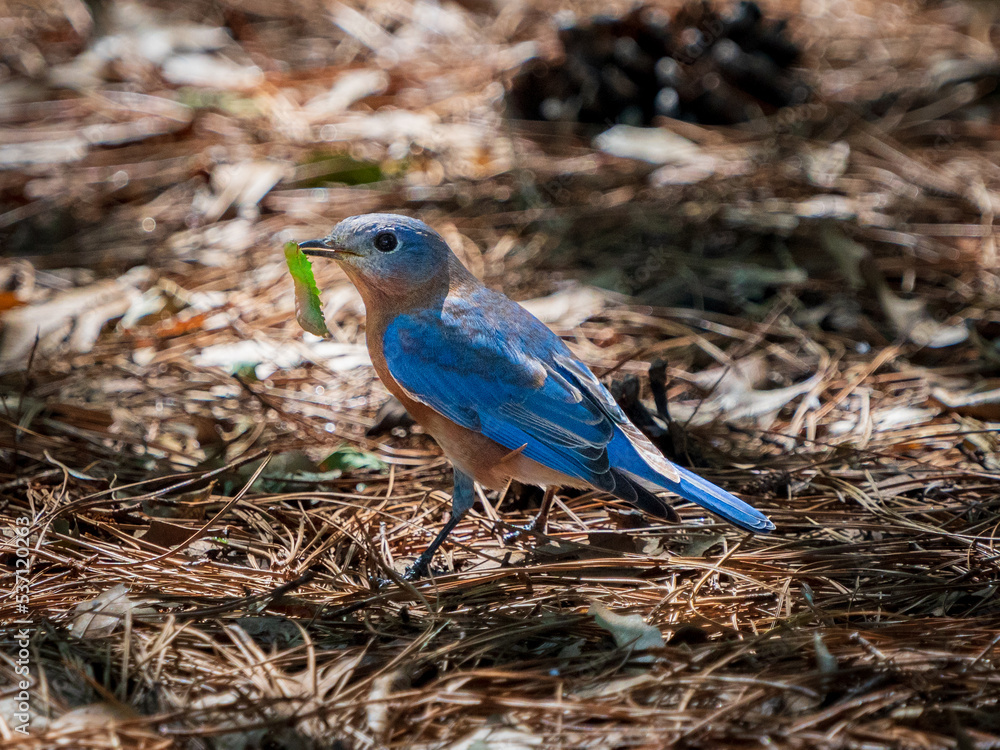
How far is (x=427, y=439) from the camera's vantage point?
383 cm

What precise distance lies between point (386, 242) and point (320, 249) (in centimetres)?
24

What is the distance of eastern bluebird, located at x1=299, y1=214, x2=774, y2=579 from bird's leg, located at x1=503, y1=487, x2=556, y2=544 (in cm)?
8

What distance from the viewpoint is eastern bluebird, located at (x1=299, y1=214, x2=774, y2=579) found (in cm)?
302

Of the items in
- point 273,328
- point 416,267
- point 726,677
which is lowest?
point 273,328

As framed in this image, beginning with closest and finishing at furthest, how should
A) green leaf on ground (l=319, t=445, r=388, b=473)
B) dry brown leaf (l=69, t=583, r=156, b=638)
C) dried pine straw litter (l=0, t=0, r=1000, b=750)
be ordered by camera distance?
dried pine straw litter (l=0, t=0, r=1000, b=750) → dry brown leaf (l=69, t=583, r=156, b=638) → green leaf on ground (l=319, t=445, r=388, b=473)

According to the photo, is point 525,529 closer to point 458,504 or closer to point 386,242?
point 458,504

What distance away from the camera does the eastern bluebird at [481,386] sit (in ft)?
9.92

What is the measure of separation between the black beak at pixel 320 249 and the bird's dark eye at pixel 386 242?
13cm

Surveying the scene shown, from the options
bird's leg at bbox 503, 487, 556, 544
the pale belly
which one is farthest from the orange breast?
bird's leg at bbox 503, 487, 556, 544

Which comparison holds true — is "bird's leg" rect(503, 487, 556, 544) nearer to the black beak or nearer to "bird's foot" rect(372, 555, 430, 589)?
"bird's foot" rect(372, 555, 430, 589)

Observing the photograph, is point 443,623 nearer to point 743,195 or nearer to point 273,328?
point 273,328

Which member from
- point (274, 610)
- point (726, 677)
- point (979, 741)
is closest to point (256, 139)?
point (274, 610)

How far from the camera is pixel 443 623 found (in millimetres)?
2502

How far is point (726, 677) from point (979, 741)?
0.54 metres
